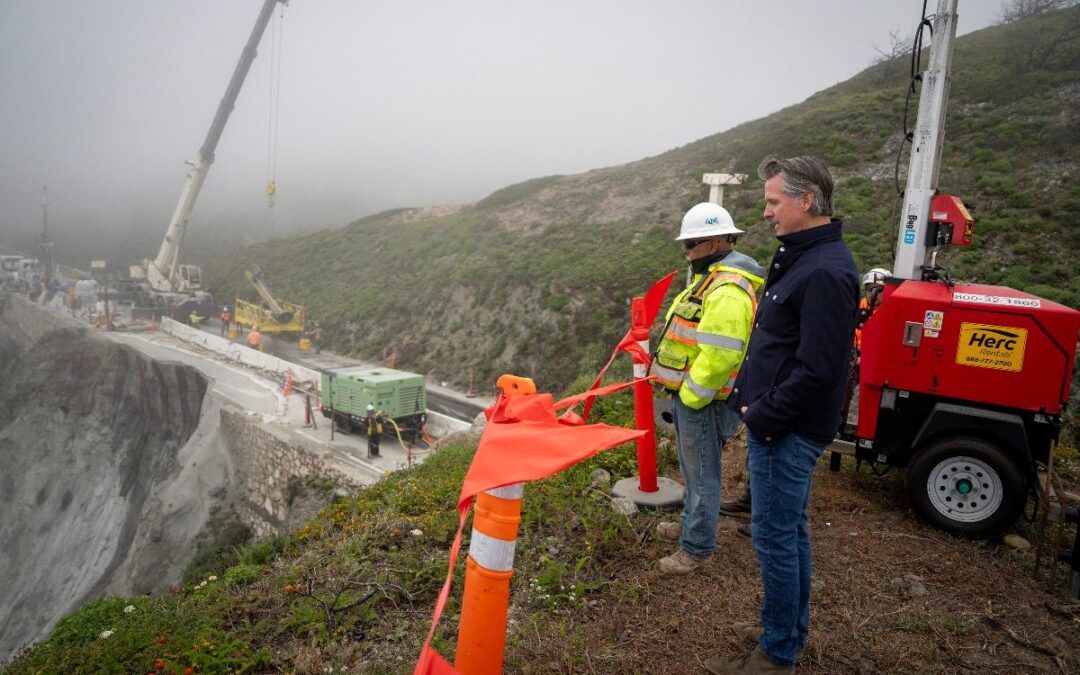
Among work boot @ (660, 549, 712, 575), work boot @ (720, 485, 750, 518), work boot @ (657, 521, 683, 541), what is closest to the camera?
work boot @ (660, 549, 712, 575)

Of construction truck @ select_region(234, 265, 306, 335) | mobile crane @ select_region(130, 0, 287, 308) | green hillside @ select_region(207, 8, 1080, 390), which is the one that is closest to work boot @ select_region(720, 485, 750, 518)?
green hillside @ select_region(207, 8, 1080, 390)

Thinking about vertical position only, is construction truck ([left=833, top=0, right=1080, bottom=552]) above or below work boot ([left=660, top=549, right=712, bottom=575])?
above

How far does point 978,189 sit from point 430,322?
19.7 meters

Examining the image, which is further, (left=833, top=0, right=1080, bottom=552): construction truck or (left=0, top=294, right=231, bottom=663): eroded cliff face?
(left=0, top=294, right=231, bottom=663): eroded cliff face

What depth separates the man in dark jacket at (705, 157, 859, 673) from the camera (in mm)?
2320

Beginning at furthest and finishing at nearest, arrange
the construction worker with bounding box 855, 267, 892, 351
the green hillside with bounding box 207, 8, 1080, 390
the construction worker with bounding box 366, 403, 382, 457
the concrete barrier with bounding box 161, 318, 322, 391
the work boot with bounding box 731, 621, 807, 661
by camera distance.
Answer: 1. the concrete barrier with bounding box 161, 318, 322, 391
2. the green hillside with bounding box 207, 8, 1080, 390
3. the construction worker with bounding box 366, 403, 382, 457
4. the construction worker with bounding box 855, 267, 892, 351
5. the work boot with bounding box 731, 621, 807, 661

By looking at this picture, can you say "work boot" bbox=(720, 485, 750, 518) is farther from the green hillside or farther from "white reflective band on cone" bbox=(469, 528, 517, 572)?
the green hillside

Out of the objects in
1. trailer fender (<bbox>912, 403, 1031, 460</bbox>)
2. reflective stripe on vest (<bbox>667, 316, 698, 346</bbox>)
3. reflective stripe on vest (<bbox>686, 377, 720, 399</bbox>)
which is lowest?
trailer fender (<bbox>912, 403, 1031, 460</bbox>)

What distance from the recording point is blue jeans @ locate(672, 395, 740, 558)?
344 cm

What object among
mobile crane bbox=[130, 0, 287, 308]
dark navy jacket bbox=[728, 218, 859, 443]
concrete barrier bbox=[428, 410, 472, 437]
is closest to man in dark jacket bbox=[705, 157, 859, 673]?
dark navy jacket bbox=[728, 218, 859, 443]

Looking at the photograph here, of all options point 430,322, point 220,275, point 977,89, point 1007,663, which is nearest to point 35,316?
point 220,275

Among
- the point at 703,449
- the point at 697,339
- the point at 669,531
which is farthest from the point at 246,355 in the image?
the point at 697,339

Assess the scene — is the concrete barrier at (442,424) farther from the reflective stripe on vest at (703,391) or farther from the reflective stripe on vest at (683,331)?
the reflective stripe on vest at (703,391)

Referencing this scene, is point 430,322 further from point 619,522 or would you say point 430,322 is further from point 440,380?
point 619,522
